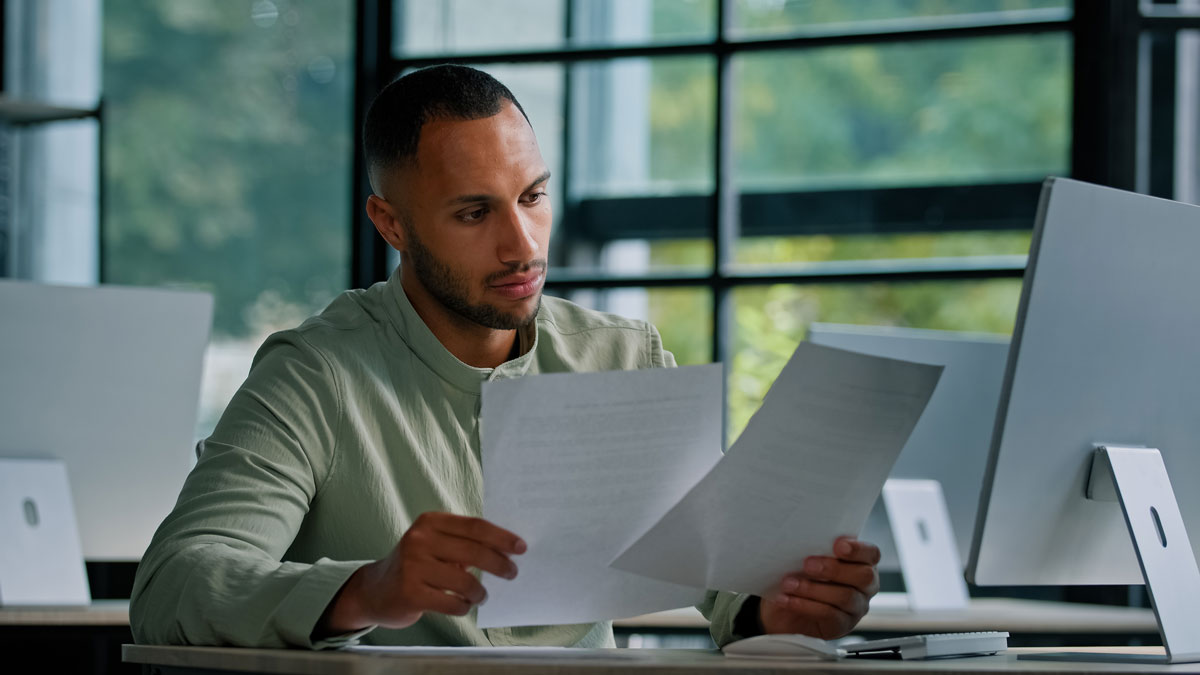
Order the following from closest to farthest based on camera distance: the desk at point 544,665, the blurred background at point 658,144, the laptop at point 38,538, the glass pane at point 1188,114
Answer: the desk at point 544,665, the laptop at point 38,538, the glass pane at point 1188,114, the blurred background at point 658,144

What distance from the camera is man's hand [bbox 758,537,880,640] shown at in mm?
1347

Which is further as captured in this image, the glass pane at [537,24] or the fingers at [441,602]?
the glass pane at [537,24]

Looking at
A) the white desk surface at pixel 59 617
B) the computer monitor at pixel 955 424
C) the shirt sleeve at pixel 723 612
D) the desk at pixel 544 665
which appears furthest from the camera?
the computer monitor at pixel 955 424

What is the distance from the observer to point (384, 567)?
1228mm

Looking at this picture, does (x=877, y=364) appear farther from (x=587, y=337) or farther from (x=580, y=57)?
(x=580, y=57)

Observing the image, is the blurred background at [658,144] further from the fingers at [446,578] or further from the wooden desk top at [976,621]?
the fingers at [446,578]

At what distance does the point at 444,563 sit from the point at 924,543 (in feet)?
6.33

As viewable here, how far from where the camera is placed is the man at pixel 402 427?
130cm

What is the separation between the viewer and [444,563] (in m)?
1.19

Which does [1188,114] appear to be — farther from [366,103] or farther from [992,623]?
[366,103]

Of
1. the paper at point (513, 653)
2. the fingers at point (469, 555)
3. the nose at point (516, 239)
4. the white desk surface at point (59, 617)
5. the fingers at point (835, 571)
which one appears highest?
the nose at point (516, 239)

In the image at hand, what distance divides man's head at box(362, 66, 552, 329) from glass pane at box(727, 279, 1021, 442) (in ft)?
7.30

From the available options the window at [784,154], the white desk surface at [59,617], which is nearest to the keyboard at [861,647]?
the white desk surface at [59,617]

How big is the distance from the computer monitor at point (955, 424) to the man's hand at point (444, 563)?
1.70 m
